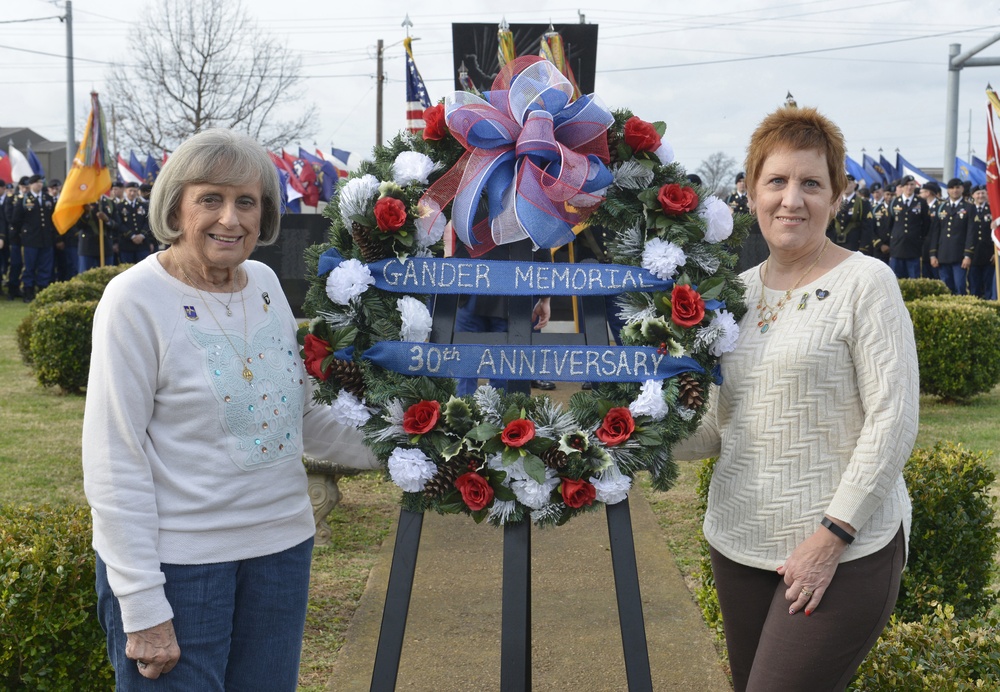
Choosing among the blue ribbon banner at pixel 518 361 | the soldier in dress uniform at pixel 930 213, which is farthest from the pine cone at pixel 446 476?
the soldier in dress uniform at pixel 930 213

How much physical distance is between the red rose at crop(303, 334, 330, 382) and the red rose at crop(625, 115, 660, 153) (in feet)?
3.24

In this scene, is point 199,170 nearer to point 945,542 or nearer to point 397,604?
point 397,604

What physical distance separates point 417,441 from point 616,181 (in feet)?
2.91

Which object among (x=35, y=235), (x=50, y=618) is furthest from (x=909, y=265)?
(x=50, y=618)

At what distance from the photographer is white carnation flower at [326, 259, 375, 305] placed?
259 cm

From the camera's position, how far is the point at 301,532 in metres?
2.47

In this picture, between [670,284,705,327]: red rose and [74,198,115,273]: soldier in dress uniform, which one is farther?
[74,198,115,273]: soldier in dress uniform

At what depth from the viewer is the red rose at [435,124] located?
271 centimetres

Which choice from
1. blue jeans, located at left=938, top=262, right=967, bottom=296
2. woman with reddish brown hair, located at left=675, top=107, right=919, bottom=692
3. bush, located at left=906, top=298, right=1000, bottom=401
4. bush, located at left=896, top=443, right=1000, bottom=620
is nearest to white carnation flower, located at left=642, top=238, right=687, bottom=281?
woman with reddish brown hair, located at left=675, top=107, right=919, bottom=692

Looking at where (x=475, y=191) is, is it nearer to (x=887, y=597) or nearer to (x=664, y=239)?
(x=664, y=239)

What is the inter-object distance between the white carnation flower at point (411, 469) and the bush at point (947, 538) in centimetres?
217

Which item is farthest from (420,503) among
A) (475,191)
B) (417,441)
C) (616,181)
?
(616,181)

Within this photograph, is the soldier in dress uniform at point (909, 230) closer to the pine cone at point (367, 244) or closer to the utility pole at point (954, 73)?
the utility pole at point (954, 73)

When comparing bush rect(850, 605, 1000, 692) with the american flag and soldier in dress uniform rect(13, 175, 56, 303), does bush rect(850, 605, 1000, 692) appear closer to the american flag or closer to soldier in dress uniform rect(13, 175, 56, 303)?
the american flag
